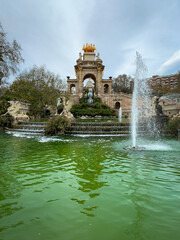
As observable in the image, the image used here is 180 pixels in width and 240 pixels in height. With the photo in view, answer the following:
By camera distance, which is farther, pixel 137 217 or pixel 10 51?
pixel 10 51

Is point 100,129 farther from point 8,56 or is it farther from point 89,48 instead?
point 89,48

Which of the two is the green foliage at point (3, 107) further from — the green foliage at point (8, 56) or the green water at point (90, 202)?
the green water at point (90, 202)

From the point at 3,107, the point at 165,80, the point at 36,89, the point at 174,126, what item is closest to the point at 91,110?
the point at 36,89

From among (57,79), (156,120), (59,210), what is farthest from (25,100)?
(59,210)

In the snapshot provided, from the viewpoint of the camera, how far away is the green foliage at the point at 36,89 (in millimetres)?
28141

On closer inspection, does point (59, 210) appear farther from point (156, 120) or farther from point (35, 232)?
point (156, 120)

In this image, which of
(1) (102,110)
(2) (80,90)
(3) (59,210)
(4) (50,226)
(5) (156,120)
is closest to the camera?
(4) (50,226)

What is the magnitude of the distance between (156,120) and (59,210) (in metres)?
14.5

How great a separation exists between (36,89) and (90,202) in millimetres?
28379

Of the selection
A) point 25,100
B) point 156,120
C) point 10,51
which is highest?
point 10,51

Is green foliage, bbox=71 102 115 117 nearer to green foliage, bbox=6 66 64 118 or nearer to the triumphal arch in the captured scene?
green foliage, bbox=6 66 64 118

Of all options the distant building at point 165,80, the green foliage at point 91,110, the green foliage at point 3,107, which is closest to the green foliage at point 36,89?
the green foliage at point 91,110

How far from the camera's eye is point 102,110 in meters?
27.7

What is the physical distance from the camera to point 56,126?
12.7m
